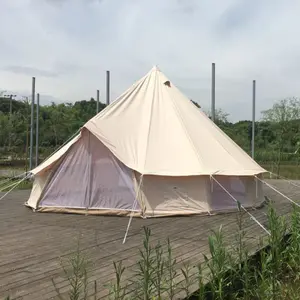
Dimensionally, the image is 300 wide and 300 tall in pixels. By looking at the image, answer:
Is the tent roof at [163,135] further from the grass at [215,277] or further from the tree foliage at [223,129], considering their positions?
the tree foliage at [223,129]

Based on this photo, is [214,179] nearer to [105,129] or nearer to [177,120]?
[177,120]

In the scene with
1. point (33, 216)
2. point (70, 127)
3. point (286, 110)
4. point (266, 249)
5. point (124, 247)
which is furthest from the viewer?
point (70, 127)

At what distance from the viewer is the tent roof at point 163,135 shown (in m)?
7.39

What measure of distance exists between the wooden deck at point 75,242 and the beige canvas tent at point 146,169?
0.33 metres

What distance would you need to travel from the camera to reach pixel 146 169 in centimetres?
719

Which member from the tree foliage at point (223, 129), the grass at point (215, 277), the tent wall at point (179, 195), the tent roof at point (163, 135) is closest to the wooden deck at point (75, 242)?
the grass at point (215, 277)

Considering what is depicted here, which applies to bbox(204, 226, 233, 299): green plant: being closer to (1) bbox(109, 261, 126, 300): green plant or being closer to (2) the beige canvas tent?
(1) bbox(109, 261, 126, 300): green plant

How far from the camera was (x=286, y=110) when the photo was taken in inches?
876

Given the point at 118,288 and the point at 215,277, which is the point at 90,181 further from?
the point at 118,288

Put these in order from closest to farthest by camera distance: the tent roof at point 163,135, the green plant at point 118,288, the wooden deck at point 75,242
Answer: the green plant at point 118,288, the wooden deck at point 75,242, the tent roof at point 163,135

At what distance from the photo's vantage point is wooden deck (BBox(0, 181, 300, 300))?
367cm

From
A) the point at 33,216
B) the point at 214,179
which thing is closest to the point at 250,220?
the point at 214,179

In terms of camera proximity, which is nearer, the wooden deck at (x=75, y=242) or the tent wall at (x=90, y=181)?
the wooden deck at (x=75, y=242)

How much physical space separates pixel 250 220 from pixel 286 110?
54.7 feet
